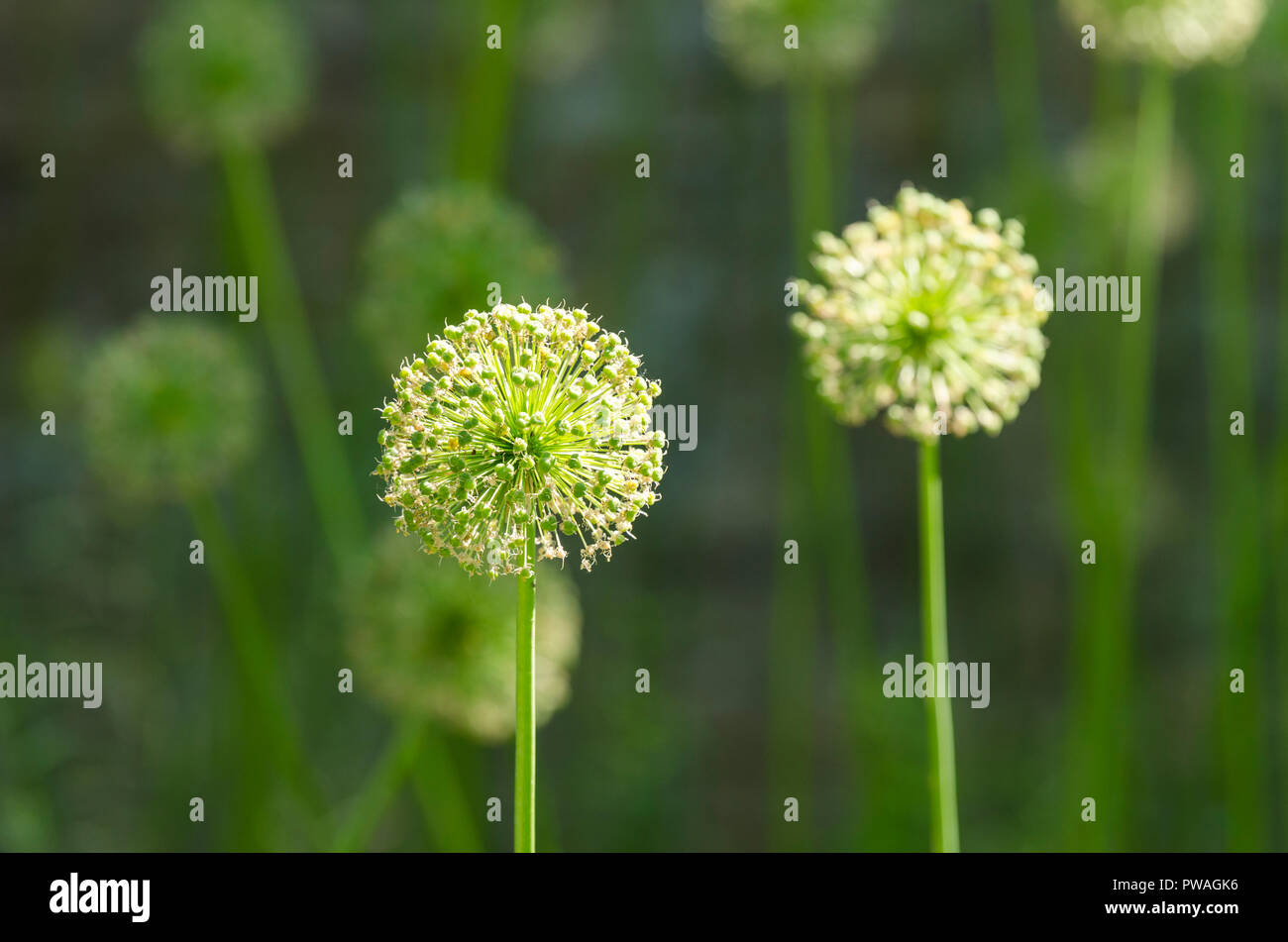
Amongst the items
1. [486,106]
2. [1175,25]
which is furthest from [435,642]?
[1175,25]

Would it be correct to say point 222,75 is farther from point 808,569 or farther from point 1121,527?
point 1121,527

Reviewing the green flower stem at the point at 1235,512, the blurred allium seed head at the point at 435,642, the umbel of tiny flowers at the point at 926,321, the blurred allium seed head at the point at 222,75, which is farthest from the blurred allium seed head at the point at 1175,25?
the blurred allium seed head at the point at 222,75

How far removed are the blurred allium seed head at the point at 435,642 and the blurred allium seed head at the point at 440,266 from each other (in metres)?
0.29

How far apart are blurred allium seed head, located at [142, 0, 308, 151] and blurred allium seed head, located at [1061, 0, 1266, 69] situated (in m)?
1.43

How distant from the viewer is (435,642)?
152 cm

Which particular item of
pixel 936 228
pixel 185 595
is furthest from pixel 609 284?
pixel 936 228

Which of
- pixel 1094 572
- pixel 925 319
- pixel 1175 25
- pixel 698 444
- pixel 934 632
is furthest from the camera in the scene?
pixel 698 444

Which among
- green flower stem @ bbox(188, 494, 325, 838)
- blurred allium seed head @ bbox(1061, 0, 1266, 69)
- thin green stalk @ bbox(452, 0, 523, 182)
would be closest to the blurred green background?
thin green stalk @ bbox(452, 0, 523, 182)

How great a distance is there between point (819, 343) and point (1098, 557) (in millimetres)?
1122

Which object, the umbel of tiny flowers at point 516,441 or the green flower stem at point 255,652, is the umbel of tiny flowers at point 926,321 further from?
the green flower stem at point 255,652

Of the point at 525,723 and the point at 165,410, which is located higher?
the point at 165,410

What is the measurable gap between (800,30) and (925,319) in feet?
3.98

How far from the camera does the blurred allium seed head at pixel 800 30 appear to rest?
207cm

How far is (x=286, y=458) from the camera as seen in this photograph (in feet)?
10.4
